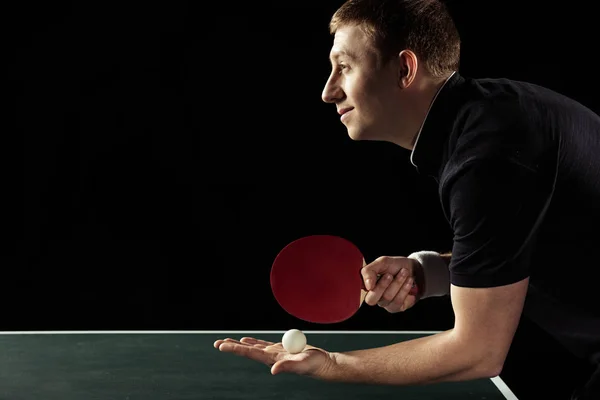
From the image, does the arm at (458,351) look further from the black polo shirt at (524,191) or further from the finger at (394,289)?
the finger at (394,289)

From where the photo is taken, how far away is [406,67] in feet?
6.22

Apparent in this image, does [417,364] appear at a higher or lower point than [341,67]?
lower

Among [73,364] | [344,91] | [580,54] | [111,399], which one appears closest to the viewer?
[344,91]

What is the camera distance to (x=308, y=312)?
86.4 inches

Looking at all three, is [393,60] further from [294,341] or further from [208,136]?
[208,136]

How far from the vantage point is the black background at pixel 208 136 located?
4.31 metres

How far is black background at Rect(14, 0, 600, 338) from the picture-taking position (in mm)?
4312

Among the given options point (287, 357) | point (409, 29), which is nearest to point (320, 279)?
point (287, 357)

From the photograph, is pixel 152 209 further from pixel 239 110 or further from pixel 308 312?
pixel 308 312

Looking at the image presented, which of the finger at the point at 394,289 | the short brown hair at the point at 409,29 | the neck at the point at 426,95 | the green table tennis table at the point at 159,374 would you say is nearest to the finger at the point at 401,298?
the finger at the point at 394,289

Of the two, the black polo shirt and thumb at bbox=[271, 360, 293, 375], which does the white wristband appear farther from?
thumb at bbox=[271, 360, 293, 375]

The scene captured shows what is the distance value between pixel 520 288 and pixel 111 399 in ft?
3.45

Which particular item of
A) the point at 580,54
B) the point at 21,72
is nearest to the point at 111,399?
the point at 21,72

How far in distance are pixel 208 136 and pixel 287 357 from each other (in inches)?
104
